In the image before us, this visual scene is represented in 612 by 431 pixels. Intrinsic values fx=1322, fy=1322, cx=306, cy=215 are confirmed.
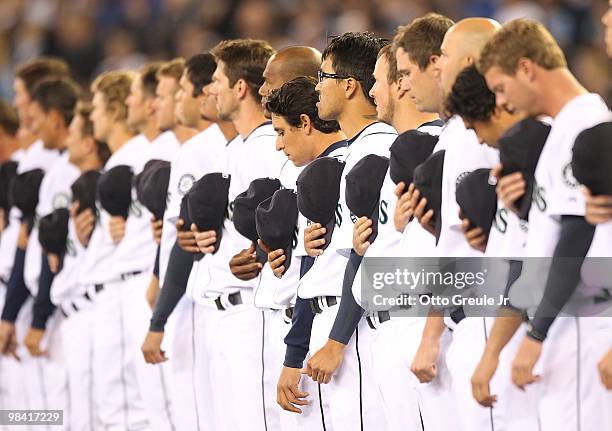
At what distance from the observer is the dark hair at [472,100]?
12.5 ft

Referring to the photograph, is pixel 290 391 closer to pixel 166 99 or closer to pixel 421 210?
pixel 421 210

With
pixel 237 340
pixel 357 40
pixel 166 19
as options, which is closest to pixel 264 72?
pixel 357 40

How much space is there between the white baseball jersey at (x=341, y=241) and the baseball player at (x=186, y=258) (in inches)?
47.1

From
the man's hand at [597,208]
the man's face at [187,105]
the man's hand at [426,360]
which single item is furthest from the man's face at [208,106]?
the man's hand at [597,208]

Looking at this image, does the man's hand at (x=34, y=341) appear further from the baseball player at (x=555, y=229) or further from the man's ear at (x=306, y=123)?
the baseball player at (x=555, y=229)

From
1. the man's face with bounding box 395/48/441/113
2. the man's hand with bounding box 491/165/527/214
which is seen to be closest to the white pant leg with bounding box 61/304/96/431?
the man's face with bounding box 395/48/441/113

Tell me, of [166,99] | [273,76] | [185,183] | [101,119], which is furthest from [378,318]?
[101,119]

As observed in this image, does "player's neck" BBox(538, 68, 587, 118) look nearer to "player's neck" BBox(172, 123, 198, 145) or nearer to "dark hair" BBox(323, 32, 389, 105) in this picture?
"dark hair" BBox(323, 32, 389, 105)

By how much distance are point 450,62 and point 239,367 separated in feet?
5.76

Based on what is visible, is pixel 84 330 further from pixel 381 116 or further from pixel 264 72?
pixel 381 116

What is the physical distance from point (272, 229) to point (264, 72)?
755 millimetres

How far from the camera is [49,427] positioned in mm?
7156

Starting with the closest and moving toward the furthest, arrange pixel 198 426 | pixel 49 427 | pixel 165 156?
1. pixel 198 426
2. pixel 165 156
3. pixel 49 427

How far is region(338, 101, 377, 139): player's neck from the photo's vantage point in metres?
4.59
